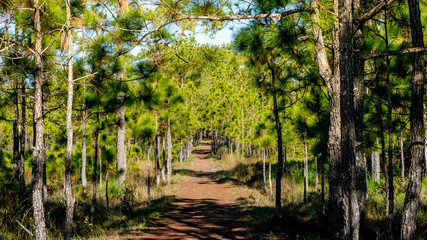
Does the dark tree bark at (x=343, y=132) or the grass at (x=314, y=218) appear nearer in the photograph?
the dark tree bark at (x=343, y=132)

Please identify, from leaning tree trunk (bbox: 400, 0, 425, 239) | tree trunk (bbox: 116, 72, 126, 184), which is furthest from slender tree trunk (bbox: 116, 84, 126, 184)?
leaning tree trunk (bbox: 400, 0, 425, 239)

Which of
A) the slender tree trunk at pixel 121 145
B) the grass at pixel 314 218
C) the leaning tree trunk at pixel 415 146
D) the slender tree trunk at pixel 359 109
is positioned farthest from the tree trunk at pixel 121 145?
the leaning tree trunk at pixel 415 146

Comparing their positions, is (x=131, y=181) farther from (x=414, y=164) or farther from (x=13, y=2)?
(x=414, y=164)

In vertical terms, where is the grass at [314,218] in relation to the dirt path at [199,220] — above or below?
above

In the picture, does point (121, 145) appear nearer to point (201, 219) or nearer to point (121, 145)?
point (121, 145)

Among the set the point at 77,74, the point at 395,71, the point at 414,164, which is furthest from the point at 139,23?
the point at 395,71

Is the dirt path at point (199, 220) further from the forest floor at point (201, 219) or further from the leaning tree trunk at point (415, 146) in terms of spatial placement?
the leaning tree trunk at point (415, 146)

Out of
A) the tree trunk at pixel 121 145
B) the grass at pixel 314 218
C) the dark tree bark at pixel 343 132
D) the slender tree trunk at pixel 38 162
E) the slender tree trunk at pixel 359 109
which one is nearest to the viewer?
the dark tree bark at pixel 343 132

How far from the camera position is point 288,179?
42.7 ft

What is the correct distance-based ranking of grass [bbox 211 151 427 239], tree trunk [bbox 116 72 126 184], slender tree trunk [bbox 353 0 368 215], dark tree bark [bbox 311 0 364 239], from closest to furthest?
dark tree bark [bbox 311 0 364 239] → slender tree trunk [bbox 353 0 368 215] → grass [bbox 211 151 427 239] → tree trunk [bbox 116 72 126 184]

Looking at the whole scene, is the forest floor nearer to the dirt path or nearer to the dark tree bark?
the dirt path

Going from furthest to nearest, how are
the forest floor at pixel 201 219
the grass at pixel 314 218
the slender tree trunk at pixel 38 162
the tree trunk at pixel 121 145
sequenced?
1. the tree trunk at pixel 121 145
2. the forest floor at pixel 201 219
3. the grass at pixel 314 218
4. the slender tree trunk at pixel 38 162

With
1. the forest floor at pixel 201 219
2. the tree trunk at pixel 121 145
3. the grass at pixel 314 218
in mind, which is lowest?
the forest floor at pixel 201 219

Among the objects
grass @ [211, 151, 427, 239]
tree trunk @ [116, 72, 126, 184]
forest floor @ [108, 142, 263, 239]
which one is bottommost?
forest floor @ [108, 142, 263, 239]
